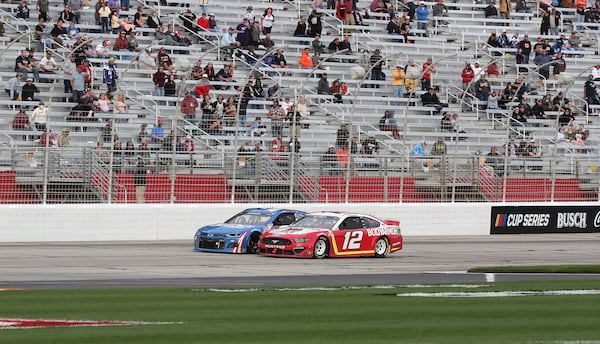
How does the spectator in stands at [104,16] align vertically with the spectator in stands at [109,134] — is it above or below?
above

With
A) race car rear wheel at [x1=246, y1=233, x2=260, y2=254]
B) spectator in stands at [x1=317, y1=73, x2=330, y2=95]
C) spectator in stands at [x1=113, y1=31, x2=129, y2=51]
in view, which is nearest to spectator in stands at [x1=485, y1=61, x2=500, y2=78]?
spectator in stands at [x1=317, y1=73, x2=330, y2=95]

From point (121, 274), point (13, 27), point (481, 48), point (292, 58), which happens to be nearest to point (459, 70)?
point (481, 48)

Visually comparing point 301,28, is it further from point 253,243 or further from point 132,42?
point 253,243

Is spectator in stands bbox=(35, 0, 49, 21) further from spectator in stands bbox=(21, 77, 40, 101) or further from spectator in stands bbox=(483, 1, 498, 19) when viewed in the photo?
spectator in stands bbox=(483, 1, 498, 19)

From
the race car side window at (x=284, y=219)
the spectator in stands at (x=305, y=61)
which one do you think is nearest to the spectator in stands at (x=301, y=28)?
the spectator in stands at (x=305, y=61)

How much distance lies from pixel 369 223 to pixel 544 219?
12.4m

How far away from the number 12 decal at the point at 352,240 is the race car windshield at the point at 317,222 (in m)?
0.45

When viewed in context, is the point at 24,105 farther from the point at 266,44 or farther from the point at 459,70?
the point at 459,70

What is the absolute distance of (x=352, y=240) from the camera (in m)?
29.4

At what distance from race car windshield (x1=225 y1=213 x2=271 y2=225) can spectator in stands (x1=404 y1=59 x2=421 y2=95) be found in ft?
38.5

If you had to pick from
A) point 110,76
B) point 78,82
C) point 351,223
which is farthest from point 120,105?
point 351,223

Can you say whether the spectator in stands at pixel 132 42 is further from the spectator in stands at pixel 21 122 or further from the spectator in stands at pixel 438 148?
the spectator in stands at pixel 438 148

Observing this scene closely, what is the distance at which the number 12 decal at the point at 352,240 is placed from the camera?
29281 millimetres

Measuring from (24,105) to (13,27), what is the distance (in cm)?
433
